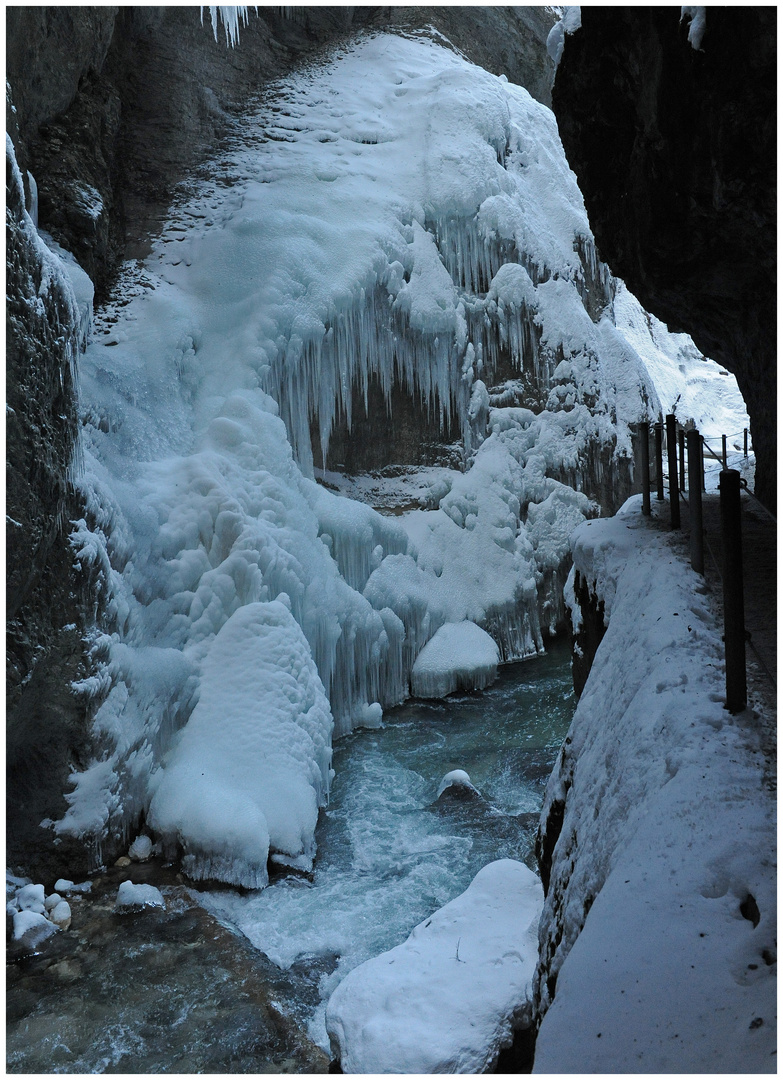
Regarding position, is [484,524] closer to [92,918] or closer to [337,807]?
[337,807]

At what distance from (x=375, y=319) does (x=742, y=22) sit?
10.6m

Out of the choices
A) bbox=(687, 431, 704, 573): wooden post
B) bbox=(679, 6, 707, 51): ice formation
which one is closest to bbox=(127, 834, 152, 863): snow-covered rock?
bbox=(687, 431, 704, 573): wooden post

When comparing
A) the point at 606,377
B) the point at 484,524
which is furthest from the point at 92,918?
the point at 606,377

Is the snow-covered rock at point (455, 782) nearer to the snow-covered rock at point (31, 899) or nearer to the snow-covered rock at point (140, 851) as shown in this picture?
the snow-covered rock at point (140, 851)

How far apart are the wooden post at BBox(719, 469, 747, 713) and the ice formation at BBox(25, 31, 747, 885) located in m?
6.07

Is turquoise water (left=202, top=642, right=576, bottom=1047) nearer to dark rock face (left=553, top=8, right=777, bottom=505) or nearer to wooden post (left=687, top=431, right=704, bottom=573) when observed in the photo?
Result: wooden post (left=687, top=431, right=704, bottom=573)

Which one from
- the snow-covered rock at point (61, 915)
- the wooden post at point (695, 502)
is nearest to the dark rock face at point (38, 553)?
the snow-covered rock at point (61, 915)

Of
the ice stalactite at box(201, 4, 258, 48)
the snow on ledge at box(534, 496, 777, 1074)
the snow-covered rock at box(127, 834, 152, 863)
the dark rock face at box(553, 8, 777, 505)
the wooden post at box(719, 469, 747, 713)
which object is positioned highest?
the ice stalactite at box(201, 4, 258, 48)

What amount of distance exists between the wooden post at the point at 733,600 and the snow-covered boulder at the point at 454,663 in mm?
10363

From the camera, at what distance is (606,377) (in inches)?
678

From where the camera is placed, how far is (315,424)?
14.3 m

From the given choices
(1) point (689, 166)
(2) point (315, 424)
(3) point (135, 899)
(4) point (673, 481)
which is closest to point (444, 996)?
(3) point (135, 899)

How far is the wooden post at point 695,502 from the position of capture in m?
4.95

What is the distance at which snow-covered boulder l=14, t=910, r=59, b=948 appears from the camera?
22.9ft
